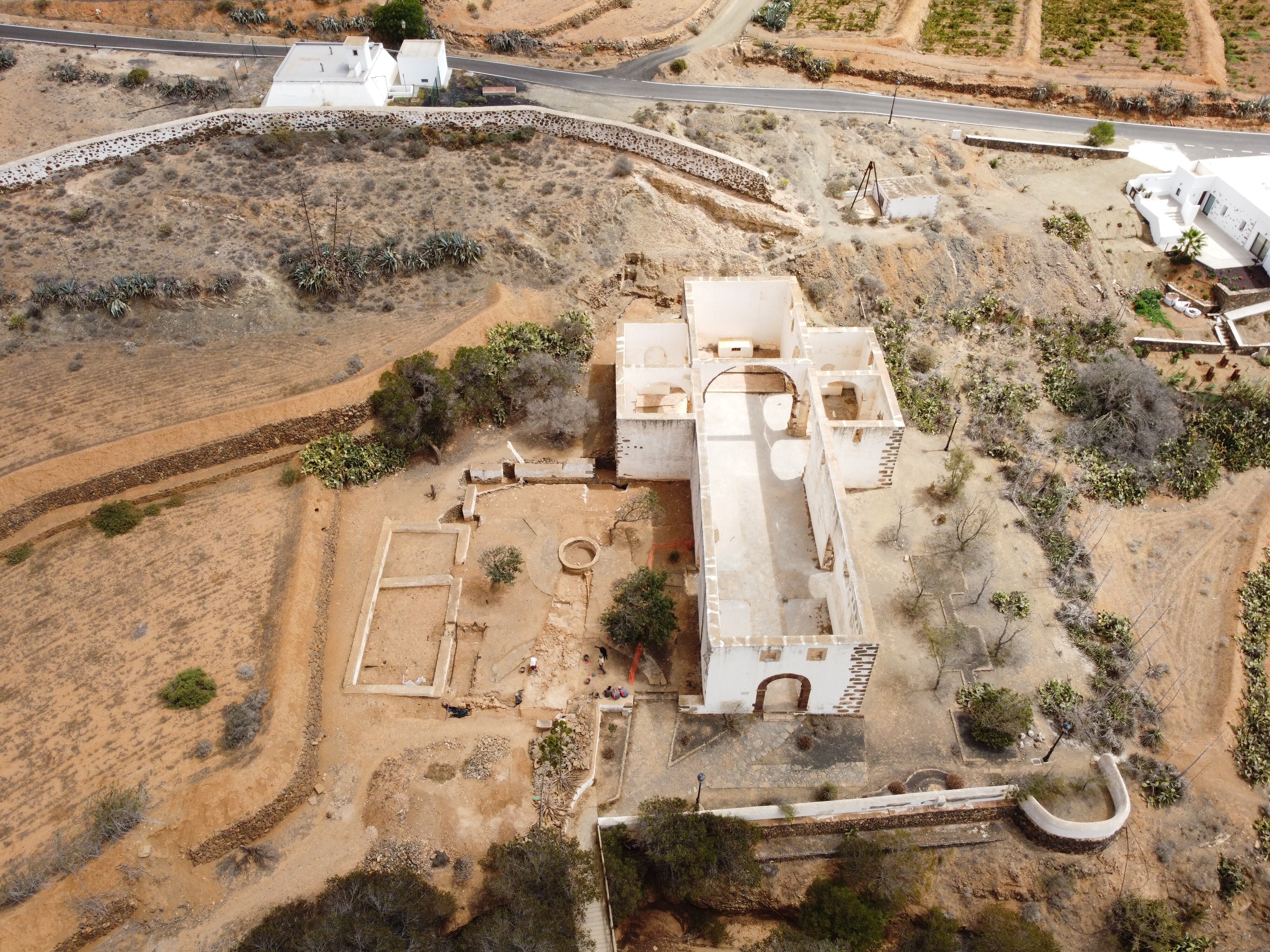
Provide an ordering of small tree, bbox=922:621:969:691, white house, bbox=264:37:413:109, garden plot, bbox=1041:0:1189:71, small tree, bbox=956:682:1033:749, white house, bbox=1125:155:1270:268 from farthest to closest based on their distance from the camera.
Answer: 1. garden plot, bbox=1041:0:1189:71
2. white house, bbox=264:37:413:109
3. white house, bbox=1125:155:1270:268
4. small tree, bbox=922:621:969:691
5. small tree, bbox=956:682:1033:749

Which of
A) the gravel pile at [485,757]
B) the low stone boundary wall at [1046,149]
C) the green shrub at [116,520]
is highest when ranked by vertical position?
the low stone boundary wall at [1046,149]

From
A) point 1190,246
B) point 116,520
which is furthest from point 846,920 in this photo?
point 1190,246

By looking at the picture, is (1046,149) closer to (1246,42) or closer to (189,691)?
(1246,42)

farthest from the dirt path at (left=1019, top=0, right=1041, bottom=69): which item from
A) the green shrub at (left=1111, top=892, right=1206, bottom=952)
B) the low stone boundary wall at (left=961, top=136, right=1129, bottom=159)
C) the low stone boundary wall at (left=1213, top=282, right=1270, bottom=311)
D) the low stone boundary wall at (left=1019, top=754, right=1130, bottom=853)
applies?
the green shrub at (left=1111, top=892, right=1206, bottom=952)

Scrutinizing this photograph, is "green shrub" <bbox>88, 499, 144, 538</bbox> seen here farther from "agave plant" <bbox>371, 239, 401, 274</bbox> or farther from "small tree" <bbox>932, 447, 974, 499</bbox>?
"small tree" <bbox>932, 447, 974, 499</bbox>

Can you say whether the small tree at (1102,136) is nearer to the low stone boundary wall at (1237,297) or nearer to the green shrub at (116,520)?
the low stone boundary wall at (1237,297)

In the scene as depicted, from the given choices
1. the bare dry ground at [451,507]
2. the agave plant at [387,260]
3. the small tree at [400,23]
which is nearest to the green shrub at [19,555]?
the bare dry ground at [451,507]

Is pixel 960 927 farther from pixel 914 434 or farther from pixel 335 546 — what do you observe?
pixel 335 546
